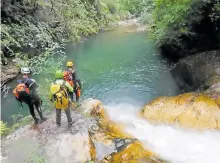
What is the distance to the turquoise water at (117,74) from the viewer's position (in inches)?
675

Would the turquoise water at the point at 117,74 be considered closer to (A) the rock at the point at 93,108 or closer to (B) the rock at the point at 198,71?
Answer: (B) the rock at the point at 198,71

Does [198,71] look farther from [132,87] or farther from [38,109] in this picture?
[38,109]

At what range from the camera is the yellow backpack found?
905cm

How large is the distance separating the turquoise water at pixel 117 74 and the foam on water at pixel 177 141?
402cm

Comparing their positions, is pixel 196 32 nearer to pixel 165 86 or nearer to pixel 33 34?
pixel 165 86

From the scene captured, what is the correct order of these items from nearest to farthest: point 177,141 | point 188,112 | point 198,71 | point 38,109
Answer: point 38,109 → point 177,141 → point 188,112 → point 198,71

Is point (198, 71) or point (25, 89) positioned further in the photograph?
point (198, 71)

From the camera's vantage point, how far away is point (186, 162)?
9.45 m

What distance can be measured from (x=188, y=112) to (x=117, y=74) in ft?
33.5

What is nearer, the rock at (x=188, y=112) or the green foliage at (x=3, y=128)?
the green foliage at (x=3, y=128)

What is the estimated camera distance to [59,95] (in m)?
9.09

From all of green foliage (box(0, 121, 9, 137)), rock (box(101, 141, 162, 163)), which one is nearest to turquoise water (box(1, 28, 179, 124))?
green foliage (box(0, 121, 9, 137))

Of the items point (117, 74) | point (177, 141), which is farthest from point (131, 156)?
point (117, 74)

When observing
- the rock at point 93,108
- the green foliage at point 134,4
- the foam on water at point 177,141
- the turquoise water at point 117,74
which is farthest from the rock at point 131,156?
the green foliage at point 134,4
